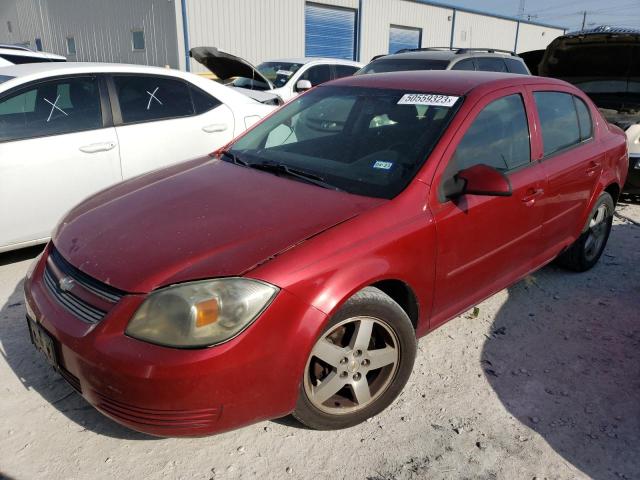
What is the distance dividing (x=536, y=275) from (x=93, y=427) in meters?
3.38

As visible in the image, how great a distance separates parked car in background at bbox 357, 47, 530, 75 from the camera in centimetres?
767

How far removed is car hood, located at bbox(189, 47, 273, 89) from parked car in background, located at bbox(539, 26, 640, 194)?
Answer: 3.84 metres

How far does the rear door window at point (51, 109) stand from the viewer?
3781mm

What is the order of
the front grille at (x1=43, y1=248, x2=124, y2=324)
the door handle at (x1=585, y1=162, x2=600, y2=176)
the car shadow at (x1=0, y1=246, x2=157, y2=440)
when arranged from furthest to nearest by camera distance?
the door handle at (x1=585, y1=162, x2=600, y2=176)
the car shadow at (x1=0, y1=246, x2=157, y2=440)
the front grille at (x1=43, y1=248, x2=124, y2=324)

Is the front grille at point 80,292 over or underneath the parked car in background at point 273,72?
underneath

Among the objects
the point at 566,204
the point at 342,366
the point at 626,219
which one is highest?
the point at 566,204

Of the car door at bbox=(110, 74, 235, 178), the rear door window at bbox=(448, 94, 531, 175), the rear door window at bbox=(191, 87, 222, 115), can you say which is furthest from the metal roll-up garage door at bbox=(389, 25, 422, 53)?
the rear door window at bbox=(448, 94, 531, 175)

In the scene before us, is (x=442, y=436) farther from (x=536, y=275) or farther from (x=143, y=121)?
(x=143, y=121)

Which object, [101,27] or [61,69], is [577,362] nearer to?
[61,69]

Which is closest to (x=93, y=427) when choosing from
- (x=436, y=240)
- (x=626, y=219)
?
(x=436, y=240)

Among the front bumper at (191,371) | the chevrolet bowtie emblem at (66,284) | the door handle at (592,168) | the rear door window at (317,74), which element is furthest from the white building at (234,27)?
the front bumper at (191,371)

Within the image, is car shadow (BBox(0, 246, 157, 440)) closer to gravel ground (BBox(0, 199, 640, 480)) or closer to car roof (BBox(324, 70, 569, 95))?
gravel ground (BBox(0, 199, 640, 480))

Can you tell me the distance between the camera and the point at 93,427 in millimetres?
2422

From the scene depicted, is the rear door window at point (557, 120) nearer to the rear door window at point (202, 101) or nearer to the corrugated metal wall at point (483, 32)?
the rear door window at point (202, 101)
